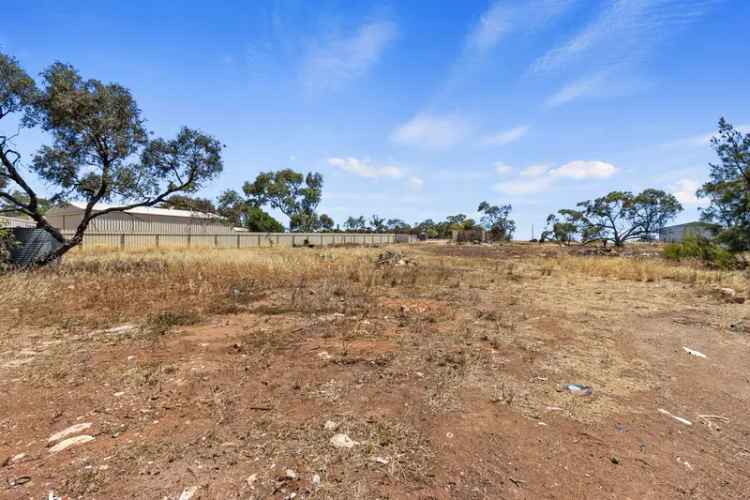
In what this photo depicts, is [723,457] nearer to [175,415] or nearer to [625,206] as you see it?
[175,415]

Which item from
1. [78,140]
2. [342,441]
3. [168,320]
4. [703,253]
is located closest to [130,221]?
[78,140]

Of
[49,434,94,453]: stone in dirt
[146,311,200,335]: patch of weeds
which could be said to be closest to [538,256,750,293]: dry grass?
[146,311,200,335]: patch of weeds

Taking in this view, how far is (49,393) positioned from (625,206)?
1587 inches

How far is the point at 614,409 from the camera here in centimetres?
284

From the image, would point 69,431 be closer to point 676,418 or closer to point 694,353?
point 676,418

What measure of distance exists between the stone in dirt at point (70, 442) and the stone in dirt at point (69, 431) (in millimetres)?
81

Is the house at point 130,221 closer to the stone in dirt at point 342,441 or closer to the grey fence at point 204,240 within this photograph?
the grey fence at point 204,240

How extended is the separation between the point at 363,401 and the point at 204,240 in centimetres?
2620

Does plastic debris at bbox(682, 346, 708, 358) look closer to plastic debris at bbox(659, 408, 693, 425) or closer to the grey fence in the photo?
plastic debris at bbox(659, 408, 693, 425)

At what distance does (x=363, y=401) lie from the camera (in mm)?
2811

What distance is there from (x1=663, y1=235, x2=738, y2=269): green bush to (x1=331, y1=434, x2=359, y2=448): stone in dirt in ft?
64.6

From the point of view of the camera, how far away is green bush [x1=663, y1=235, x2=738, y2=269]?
1503 cm

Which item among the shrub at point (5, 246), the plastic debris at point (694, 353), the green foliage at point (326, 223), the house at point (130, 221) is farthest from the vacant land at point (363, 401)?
the green foliage at point (326, 223)

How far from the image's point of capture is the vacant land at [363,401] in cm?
193
